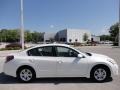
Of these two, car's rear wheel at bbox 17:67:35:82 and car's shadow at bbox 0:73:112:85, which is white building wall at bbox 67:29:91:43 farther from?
car's rear wheel at bbox 17:67:35:82

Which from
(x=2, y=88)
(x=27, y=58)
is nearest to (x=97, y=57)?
(x=27, y=58)

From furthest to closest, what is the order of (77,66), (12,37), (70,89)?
(12,37), (77,66), (70,89)

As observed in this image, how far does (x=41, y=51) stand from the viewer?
9508 millimetres

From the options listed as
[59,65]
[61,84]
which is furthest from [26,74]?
[61,84]

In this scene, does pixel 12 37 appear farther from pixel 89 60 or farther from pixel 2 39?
pixel 89 60

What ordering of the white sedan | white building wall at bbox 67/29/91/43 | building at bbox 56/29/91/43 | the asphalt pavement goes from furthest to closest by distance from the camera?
white building wall at bbox 67/29/91/43, building at bbox 56/29/91/43, the white sedan, the asphalt pavement

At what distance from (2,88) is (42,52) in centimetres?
211

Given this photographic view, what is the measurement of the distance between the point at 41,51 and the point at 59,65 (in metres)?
0.94

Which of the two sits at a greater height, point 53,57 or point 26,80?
point 53,57

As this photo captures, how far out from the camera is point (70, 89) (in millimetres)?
8031

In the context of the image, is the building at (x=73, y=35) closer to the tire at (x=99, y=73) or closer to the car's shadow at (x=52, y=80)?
the car's shadow at (x=52, y=80)

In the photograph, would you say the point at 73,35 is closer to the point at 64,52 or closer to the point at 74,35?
the point at 74,35

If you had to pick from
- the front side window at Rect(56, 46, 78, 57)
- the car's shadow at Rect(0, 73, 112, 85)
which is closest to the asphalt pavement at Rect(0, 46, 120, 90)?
the car's shadow at Rect(0, 73, 112, 85)

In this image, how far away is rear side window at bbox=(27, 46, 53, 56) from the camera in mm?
9422
